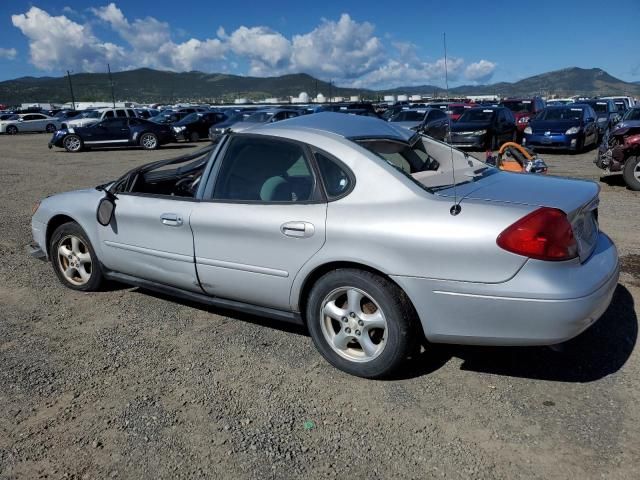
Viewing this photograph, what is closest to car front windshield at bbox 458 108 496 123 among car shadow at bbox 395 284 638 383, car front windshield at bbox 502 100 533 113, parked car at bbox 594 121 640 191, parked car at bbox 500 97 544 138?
parked car at bbox 500 97 544 138

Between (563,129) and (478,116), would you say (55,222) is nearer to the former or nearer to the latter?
(563,129)

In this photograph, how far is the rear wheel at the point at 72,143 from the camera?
21875mm

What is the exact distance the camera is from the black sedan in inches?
864

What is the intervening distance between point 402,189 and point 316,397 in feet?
4.22

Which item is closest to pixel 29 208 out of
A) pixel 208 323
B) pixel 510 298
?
pixel 208 323

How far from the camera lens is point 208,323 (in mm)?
4242

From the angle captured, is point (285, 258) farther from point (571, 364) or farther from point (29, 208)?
point (29, 208)

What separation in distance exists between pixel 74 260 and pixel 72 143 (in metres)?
19.2

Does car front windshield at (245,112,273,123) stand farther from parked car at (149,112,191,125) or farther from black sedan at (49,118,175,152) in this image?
parked car at (149,112,191,125)

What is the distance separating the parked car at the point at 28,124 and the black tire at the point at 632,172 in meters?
38.4

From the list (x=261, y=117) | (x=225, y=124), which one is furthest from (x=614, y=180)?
(x=225, y=124)

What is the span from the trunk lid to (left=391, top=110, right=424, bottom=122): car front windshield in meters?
16.8

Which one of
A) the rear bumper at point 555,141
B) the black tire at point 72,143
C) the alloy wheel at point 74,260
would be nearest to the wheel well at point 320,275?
the alloy wheel at point 74,260

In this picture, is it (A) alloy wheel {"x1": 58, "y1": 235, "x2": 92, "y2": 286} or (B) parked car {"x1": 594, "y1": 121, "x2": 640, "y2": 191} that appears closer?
(A) alloy wheel {"x1": 58, "y1": 235, "x2": 92, "y2": 286}
